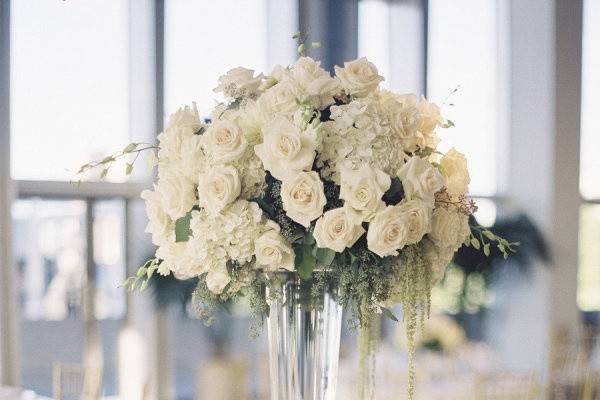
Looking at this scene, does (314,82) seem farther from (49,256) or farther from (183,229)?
(49,256)

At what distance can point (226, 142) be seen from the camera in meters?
1.45

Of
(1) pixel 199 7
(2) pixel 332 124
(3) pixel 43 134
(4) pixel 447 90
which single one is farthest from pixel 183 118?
(4) pixel 447 90

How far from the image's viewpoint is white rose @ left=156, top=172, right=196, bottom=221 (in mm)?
1494

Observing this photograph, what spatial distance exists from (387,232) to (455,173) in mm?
263

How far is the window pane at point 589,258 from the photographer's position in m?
8.32

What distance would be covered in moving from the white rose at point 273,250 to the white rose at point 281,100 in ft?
0.67

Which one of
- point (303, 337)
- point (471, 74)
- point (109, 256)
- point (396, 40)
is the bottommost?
point (109, 256)

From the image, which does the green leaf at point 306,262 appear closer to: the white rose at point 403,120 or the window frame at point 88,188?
the white rose at point 403,120

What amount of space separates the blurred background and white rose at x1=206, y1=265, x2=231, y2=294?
7.56ft

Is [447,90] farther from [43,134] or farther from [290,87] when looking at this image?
[290,87]

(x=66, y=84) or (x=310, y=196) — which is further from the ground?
(x=66, y=84)

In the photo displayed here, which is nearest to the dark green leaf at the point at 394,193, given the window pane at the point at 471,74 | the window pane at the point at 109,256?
the window pane at the point at 109,256

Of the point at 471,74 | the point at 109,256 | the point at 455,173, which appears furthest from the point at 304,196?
the point at 471,74

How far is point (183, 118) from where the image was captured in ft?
5.11
